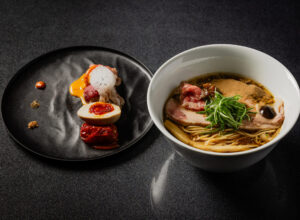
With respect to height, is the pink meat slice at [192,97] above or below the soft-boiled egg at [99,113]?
above

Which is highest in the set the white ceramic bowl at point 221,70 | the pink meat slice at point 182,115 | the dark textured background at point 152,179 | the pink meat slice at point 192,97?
the white ceramic bowl at point 221,70

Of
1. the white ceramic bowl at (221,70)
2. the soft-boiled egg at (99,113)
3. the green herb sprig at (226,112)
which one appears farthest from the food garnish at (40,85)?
the green herb sprig at (226,112)

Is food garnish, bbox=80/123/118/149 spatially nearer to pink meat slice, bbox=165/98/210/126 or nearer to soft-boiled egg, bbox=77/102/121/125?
soft-boiled egg, bbox=77/102/121/125

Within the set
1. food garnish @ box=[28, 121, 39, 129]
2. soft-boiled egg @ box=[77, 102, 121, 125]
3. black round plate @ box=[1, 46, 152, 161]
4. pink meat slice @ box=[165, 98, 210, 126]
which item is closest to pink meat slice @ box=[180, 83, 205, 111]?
pink meat slice @ box=[165, 98, 210, 126]

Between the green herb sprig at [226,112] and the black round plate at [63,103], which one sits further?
the black round plate at [63,103]

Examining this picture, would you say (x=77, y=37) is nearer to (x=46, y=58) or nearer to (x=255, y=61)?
(x=46, y=58)

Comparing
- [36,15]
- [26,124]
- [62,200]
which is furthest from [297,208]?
[36,15]

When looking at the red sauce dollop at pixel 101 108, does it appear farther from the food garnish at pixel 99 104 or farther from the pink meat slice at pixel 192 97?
the pink meat slice at pixel 192 97
